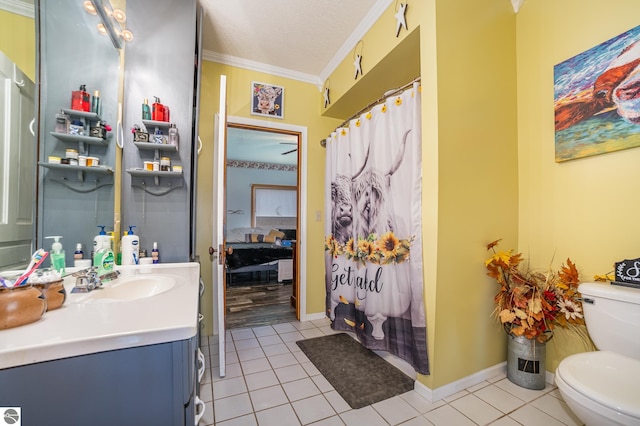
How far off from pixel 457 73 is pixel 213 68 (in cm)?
217

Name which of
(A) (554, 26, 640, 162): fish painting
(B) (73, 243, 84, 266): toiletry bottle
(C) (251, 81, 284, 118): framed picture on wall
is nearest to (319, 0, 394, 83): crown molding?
(C) (251, 81, 284, 118): framed picture on wall

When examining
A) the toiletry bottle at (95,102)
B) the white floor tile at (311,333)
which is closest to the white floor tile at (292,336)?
the white floor tile at (311,333)

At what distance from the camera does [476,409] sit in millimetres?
1471

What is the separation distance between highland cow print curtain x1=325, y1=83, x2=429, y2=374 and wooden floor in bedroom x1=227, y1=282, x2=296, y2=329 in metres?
0.77

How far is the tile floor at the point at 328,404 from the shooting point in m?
1.39

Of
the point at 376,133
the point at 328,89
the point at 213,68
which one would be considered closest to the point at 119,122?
the point at 213,68

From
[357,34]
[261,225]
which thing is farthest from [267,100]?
[261,225]

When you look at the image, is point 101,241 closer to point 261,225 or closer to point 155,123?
point 155,123

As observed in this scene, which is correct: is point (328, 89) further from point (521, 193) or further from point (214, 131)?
point (521, 193)

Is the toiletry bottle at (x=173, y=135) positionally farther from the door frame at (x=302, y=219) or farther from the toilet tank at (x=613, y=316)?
the toilet tank at (x=613, y=316)

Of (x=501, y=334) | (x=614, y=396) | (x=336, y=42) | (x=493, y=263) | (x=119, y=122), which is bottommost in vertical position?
(x=501, y=334)

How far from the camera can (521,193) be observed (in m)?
1.85

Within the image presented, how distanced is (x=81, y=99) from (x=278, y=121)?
1.64 metres

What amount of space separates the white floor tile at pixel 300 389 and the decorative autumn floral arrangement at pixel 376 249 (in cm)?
95
